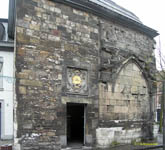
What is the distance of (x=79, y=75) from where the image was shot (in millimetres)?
7664

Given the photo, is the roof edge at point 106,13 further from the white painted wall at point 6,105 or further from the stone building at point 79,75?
the white painted wall at point 6,105

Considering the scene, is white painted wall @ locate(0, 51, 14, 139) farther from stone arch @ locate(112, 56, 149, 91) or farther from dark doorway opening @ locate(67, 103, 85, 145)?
stone arch @ locate(112, 56, 149, 91)

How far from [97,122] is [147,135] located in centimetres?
316

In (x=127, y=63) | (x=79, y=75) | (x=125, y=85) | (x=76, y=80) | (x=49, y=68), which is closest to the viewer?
(x=49, y=68)

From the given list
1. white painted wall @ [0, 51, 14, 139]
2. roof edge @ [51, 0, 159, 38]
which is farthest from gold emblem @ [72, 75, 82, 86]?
white painted wall @ [0, 51, 14, 139]

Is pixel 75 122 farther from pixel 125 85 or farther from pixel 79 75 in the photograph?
pixel 79 75

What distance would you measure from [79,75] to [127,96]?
2.62 metres

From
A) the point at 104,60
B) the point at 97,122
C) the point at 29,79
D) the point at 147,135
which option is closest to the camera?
the point at 29,79

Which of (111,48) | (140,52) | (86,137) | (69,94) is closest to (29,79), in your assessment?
(69,94)

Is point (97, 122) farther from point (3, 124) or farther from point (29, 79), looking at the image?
point (3, 124)

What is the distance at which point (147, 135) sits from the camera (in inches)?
381

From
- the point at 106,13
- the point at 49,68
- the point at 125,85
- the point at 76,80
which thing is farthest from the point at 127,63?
the point at 49,68

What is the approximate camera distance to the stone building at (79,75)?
6.44m

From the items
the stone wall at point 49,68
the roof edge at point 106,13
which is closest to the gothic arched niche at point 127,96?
the stone wall at point 49,68
